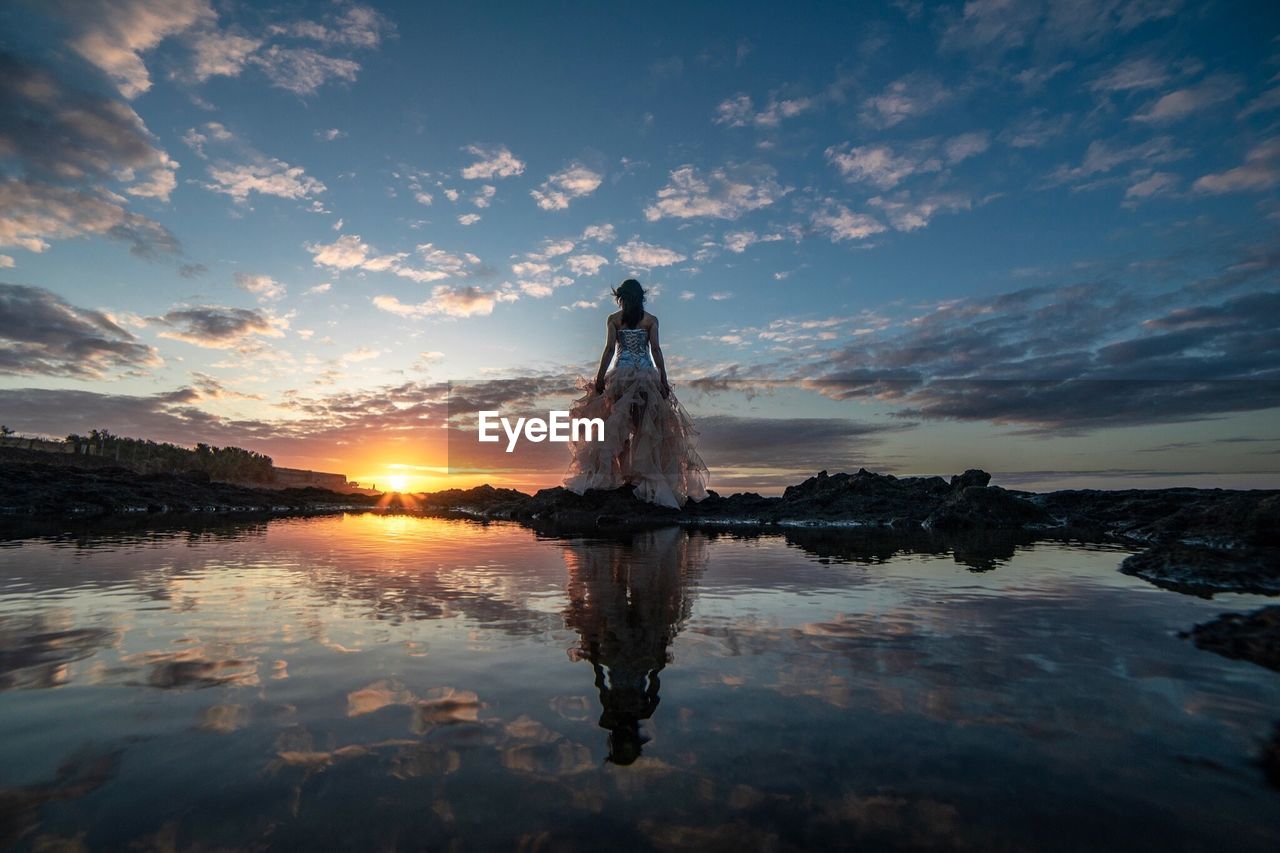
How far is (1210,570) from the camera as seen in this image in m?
4.88

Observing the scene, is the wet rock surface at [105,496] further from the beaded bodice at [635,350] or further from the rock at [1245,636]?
the rock at [1245,636]

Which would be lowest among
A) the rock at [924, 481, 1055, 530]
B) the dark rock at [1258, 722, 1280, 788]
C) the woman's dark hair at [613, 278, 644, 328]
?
the dark rock at [1258, 722, 1280, 788]

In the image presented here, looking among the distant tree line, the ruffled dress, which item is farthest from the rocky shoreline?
the distant tree line

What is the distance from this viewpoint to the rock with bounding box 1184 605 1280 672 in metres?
2.76

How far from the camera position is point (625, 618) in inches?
145

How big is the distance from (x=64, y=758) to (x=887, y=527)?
40.4ft

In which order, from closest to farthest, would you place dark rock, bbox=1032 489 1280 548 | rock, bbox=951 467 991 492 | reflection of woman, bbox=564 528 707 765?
1. reflection of woman, bbox=564 528 707 765
2. dark rock, bbox=1032 489 1280 548
3. rock, bbox=951 467 991 492

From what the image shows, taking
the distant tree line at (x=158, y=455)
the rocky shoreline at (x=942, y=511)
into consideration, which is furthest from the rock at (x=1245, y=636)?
the distant tree line at (x=158, y=455)

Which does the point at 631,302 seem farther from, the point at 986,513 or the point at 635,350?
the point at 986,513

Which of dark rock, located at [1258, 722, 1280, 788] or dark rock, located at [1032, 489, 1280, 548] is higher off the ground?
dark rock, located at [1032, 489, 1280, 548]

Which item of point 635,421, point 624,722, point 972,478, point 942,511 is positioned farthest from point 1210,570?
point 635,421

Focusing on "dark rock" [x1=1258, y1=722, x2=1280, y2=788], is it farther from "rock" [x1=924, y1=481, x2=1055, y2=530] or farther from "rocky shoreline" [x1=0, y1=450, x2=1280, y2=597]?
"rock" [x1=924, y1=481, x2=1055, y2=530]

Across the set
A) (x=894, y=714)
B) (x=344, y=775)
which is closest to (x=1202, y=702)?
(x=894, y=714)

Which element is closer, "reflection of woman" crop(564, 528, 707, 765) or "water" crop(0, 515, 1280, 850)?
"water" crop(0, 515, 1280, 850)
